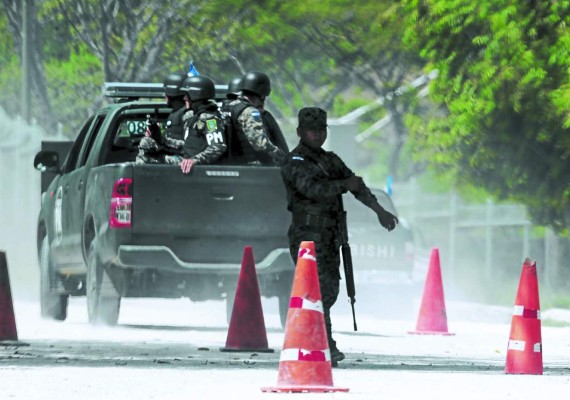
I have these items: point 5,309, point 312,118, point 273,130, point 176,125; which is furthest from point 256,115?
point 312,118

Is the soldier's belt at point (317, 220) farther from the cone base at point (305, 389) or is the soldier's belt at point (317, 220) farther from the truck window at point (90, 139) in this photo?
the truck window at point (90, 139)

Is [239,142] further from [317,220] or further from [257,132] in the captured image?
[317,220]

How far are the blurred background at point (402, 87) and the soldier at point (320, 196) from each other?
8.81 metres

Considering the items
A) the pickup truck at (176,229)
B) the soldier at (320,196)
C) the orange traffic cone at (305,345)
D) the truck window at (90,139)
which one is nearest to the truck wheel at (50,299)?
the truck window at (90,139)

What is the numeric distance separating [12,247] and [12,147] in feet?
6.93

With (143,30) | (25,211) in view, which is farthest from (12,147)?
(143,30)

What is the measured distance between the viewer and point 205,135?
637 inches

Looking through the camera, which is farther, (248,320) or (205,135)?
(205,135)

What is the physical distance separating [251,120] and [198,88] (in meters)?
0.55

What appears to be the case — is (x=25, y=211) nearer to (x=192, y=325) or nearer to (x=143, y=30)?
(x=143, y=30)

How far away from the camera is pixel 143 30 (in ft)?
149

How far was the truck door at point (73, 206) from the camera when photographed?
56.1ft

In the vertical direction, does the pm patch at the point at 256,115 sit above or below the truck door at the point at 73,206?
above

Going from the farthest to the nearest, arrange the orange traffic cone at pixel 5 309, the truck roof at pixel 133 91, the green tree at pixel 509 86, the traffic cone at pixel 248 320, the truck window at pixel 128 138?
the green tree at pixel 509 86, the truck roof at pixel 133 91, the truck window at pixel 128 138, the orange traffic cone at pixel 5 309, the traffic cone at pixel 248 320
